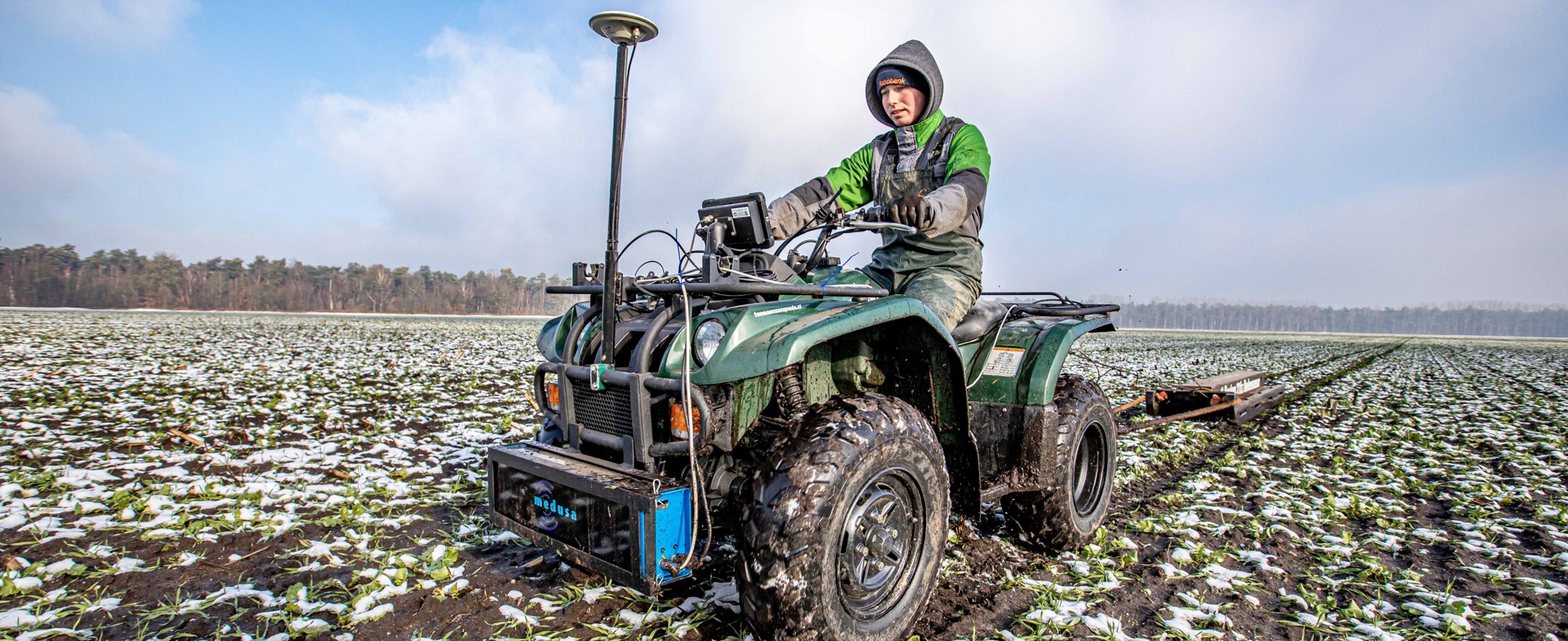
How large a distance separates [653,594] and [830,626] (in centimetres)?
63

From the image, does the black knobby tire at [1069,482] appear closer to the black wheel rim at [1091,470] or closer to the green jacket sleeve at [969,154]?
the black wheel rim at [1091,470]

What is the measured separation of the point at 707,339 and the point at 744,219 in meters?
0.76

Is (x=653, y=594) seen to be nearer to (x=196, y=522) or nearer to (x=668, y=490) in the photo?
(x=668, y=490)

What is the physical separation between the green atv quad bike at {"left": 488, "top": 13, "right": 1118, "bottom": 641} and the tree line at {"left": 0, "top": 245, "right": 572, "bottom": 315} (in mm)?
68540

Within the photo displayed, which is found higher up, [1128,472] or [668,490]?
[668,490]

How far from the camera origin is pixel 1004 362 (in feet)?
13.2

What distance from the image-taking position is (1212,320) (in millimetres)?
158500

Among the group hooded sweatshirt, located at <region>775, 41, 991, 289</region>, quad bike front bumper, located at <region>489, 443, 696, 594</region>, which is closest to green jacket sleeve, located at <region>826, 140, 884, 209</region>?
hooded sweatshirt, located at <region>775, 41, 991, 289</region>

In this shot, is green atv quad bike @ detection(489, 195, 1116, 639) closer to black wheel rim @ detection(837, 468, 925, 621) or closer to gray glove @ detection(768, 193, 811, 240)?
black wheel rim @ detection(837, 468, 925, 621)

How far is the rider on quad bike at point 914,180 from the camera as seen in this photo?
3635 millimetres

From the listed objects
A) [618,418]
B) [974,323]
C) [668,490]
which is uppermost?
[974,323]

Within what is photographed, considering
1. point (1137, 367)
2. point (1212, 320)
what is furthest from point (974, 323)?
point (1212, 320)

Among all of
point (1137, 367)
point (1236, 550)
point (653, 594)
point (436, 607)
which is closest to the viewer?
point (653, 594)

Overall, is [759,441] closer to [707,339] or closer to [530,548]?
[707,339]
